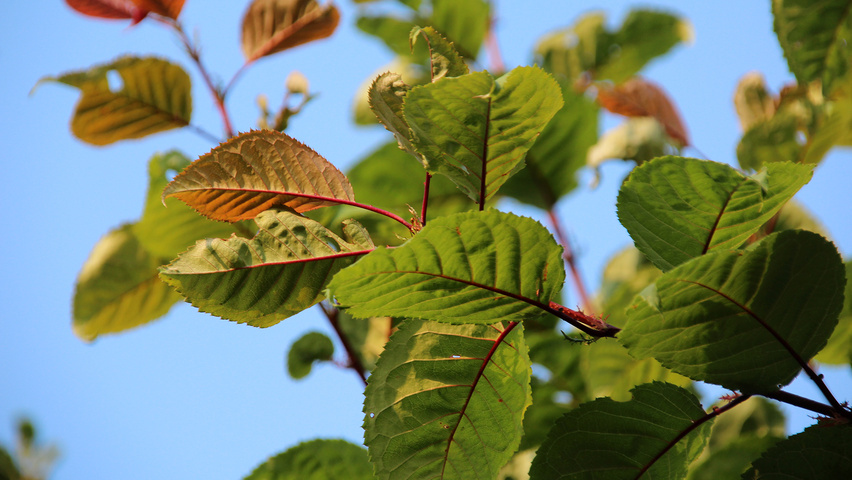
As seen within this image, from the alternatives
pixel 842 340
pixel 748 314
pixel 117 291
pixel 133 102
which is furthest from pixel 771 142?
pixel 117 291

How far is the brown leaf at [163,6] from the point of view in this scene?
3.90ft

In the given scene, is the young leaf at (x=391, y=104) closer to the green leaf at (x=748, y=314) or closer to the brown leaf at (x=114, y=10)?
the green leaf at (x=748, y=314)

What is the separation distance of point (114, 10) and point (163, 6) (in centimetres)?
9

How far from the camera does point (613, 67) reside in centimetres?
190

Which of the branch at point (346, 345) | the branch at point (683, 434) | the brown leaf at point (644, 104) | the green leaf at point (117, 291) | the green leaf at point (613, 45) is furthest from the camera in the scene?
the green leaf at point (613, 45)

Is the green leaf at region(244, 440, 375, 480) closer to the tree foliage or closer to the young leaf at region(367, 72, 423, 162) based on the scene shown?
the tree foliage

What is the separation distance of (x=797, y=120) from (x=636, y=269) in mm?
490

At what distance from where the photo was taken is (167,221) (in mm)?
1196

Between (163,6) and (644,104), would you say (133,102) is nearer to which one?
(163,6)

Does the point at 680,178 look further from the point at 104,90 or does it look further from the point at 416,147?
the point at 104,90

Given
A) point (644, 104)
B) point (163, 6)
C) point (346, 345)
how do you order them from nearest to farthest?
point (346, 345), point (163, 6), point (644, 104)

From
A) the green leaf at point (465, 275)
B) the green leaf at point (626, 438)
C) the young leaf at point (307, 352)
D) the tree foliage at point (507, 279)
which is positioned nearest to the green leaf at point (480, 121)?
the tree foliage at point (507, 279)

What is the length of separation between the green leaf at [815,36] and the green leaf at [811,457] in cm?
54

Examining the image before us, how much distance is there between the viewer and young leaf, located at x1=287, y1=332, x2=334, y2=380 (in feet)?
3.90
